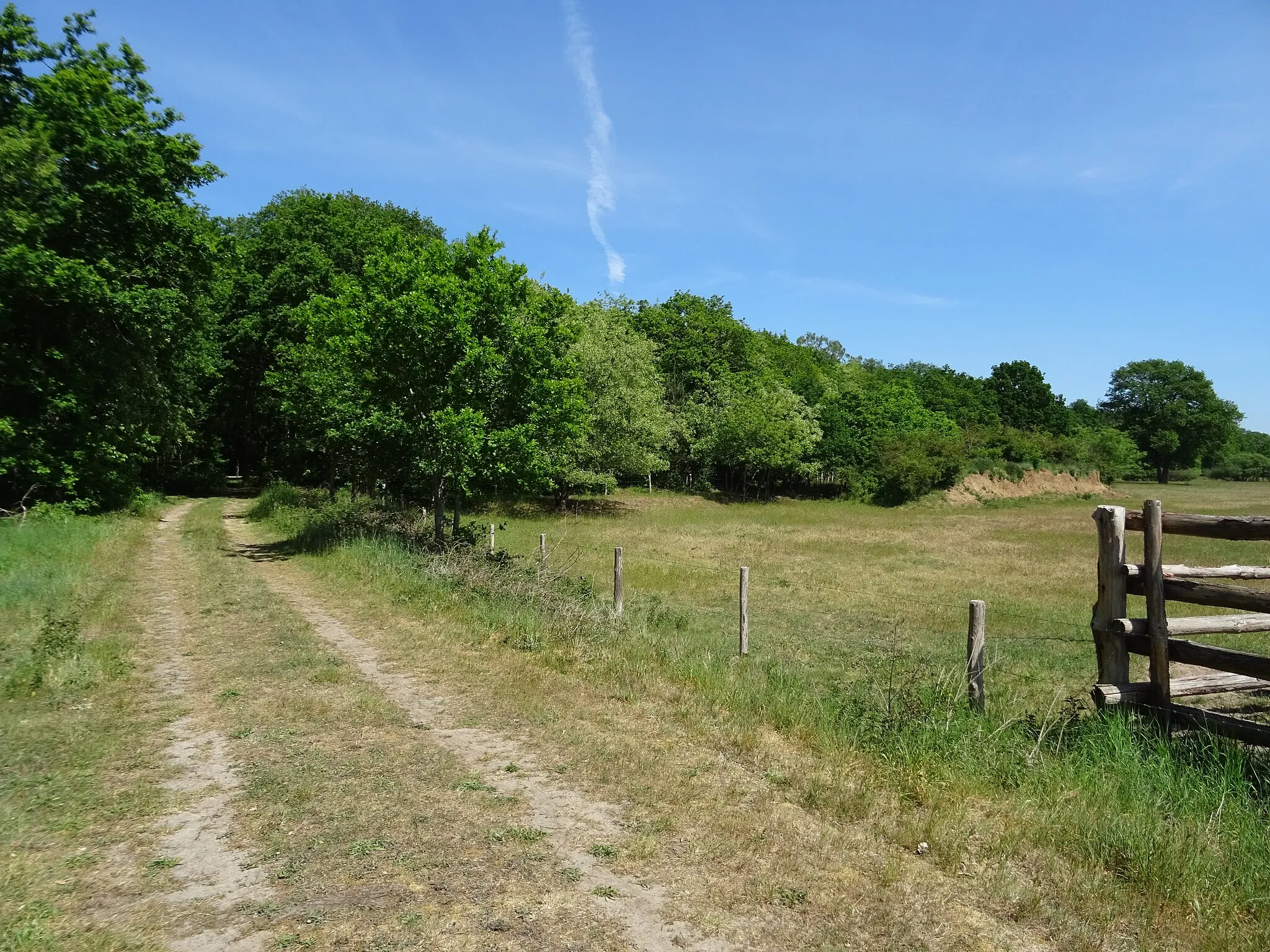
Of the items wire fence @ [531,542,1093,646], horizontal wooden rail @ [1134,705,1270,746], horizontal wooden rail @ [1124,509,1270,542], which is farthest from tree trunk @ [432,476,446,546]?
horizontal wooden rail @ [1134,705,1270,746]

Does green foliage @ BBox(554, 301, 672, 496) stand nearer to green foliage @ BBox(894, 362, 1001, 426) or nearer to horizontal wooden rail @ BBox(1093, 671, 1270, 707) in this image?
horizontal wooden rail @ BBox(1093, 671, 1270, 707)

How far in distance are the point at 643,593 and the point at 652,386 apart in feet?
102

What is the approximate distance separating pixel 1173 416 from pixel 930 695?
12432 centimetres

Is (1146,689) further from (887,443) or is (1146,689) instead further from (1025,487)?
(1025,487)

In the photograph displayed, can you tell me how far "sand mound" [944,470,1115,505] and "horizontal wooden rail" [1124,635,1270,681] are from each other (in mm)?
56303

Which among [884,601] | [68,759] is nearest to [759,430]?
[884,601]

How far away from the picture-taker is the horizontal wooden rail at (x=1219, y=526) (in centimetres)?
661

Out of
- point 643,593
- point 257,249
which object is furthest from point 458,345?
point 257,249

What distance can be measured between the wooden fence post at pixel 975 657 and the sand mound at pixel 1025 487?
5592 centimetres

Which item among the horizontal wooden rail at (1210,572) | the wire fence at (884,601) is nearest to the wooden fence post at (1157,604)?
the horizontal wooden rail at (1210,572)

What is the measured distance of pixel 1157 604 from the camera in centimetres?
698

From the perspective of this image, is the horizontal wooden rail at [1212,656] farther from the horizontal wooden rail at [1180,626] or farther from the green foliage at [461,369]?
the green foliage at [461,369]

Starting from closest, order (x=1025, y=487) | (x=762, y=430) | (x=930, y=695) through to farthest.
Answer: (x=930, y=695)
(x=762, y=430)
(x=1025, y=487)

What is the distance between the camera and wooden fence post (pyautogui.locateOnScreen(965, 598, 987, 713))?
7.93 m
